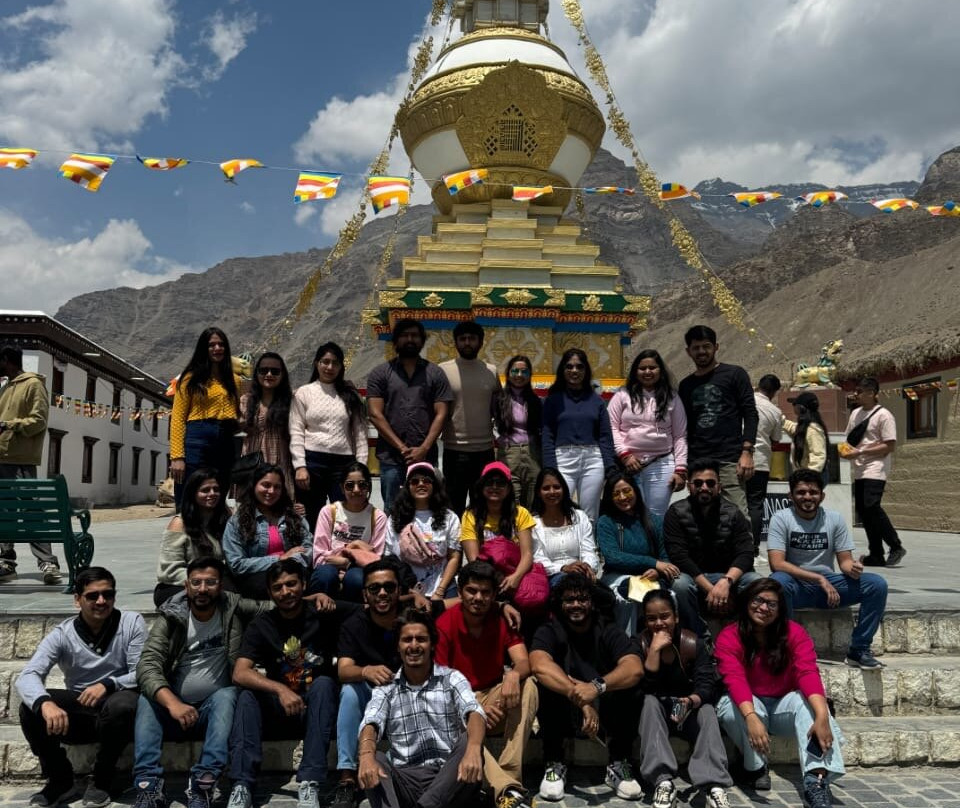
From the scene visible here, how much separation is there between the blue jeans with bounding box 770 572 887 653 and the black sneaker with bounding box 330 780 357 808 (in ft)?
8.35

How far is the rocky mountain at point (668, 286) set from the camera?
54616 millimetres

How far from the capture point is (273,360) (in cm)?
550

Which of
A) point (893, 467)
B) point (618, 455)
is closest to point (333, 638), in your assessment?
point (618, 455)

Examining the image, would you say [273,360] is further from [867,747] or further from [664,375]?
[867,747]

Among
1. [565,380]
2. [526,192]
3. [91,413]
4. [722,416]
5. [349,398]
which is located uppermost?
[526,192]

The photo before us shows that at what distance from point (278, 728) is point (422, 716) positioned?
80 centimetres

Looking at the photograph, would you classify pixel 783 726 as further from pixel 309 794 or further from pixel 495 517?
pixel 309 794

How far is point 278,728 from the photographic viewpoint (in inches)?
160

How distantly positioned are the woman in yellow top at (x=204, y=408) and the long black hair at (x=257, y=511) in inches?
33.4

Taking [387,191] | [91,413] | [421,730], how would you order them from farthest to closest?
[91,413], [387,191], [421,730]

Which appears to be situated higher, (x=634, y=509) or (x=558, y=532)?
(x=634, y=509)

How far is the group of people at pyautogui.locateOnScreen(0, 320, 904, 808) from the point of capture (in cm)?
377

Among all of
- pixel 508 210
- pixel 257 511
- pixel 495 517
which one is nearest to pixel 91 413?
pixel 508 210

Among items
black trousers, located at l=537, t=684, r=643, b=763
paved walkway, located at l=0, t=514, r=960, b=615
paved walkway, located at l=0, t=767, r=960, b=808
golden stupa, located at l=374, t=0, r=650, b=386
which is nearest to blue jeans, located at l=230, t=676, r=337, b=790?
paved walkway, located at l=0, t=767, r=960, b=808
